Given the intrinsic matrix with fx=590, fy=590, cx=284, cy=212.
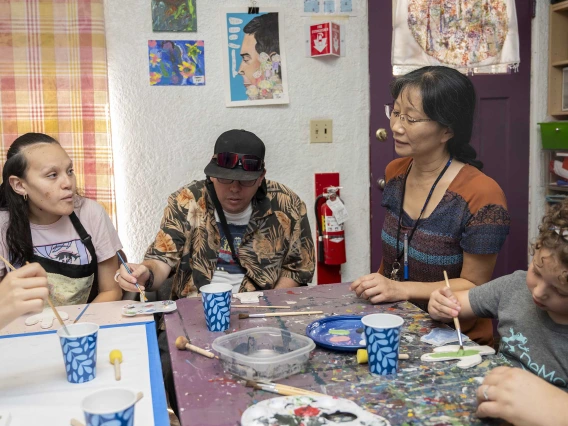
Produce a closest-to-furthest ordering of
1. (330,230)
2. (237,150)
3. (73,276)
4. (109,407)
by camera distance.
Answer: (109,407), (73,276), (237,150), (330,230)

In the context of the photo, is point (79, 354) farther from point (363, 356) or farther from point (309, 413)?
point (363, 356)

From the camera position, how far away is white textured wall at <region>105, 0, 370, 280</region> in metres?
3.08

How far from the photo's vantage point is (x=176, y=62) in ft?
10.2

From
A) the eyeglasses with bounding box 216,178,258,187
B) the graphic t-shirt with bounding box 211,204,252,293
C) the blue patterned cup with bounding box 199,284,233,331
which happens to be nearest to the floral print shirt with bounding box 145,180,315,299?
the graphic t-shirt with bounding box 211,204,252,293

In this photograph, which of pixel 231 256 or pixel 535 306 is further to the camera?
pixel 231 256

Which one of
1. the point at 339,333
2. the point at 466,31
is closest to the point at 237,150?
the point at 339,333

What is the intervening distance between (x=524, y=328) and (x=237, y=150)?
123 cm

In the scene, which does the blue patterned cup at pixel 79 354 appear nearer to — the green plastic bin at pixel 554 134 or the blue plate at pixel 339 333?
the blue plate at pixel 339 333

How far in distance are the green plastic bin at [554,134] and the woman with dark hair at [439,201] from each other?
151 cm

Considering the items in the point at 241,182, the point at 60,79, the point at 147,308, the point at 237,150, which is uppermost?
the point at 60,79

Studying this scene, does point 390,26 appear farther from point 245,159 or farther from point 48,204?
point 48,204

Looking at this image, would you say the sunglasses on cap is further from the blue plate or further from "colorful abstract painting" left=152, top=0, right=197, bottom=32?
"colorful abstract painting" left=152, top=0, right=197, bottom=32

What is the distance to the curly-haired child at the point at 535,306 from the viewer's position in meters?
1.35

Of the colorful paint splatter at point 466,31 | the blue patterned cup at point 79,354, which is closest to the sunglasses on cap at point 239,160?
the blue patterned cup at point 79,354
